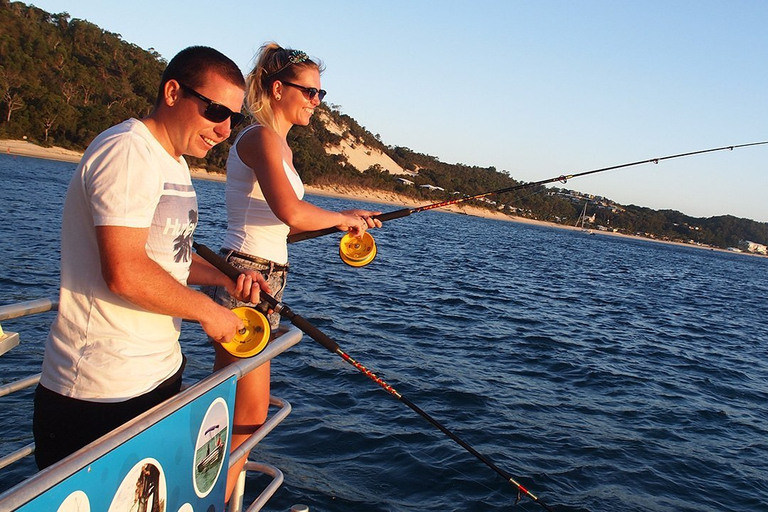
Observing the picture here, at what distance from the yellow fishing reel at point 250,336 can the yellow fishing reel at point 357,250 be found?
61.7 inches

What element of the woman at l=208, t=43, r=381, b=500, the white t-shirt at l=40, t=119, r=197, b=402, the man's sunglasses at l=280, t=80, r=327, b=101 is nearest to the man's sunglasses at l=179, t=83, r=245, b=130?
the white t-shirt at l=40, t=119, r=197, b=402

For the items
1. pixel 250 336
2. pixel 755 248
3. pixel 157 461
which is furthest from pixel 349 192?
pixel 755 248

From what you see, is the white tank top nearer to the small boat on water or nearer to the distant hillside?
the small boat on water

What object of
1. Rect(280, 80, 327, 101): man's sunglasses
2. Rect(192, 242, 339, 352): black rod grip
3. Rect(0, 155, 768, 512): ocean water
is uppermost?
Rect(280, 80, 327, 101): man's sunglasses

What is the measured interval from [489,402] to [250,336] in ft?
21.3

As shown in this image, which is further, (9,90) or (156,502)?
(9,90)

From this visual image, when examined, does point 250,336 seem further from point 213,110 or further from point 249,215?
point 213,110

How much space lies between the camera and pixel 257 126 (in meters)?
3.00

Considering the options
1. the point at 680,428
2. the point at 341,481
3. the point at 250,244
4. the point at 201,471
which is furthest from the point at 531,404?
the point at 201,471

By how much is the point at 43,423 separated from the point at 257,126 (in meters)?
1.62

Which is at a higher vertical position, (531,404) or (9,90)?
(9,90)

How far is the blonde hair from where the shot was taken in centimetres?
319

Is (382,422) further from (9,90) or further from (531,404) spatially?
(9,90)

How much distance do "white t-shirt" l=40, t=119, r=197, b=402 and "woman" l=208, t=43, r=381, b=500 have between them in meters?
0.81
